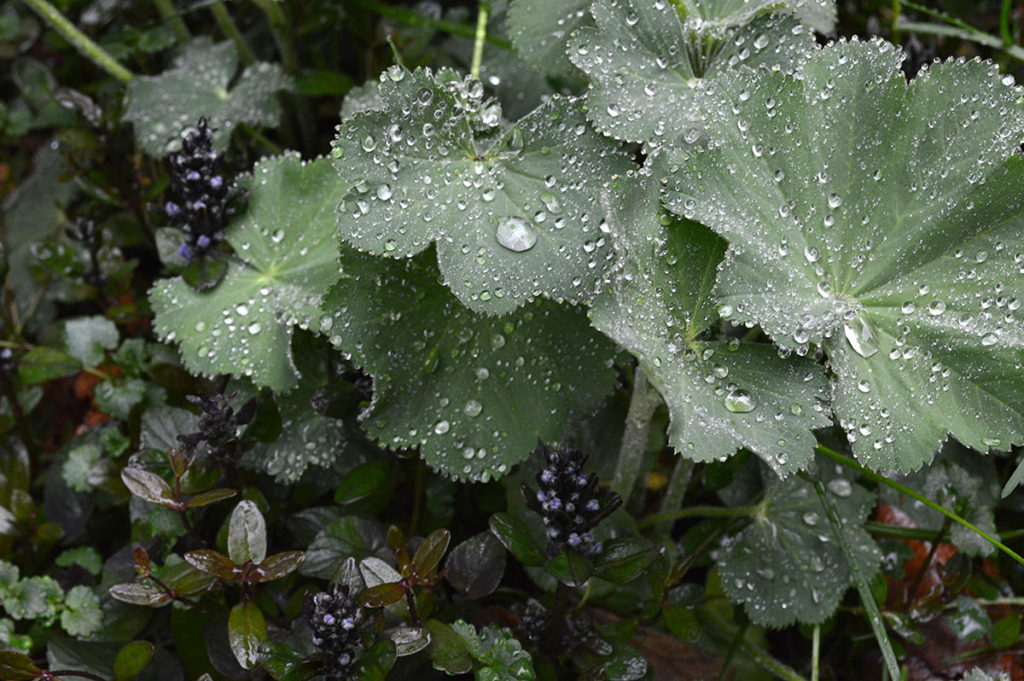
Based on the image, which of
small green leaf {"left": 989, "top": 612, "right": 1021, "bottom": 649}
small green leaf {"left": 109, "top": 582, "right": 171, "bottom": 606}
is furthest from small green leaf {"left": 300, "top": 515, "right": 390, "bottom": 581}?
small green leaf {"left": 989, "top": 612, "right": 1021, "bottom": 649}

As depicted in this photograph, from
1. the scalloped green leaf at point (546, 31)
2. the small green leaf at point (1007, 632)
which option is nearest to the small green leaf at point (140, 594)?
the scalloped green leaf at point (546, 31)

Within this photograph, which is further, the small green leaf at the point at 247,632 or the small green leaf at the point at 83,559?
the small green leaf at the point at 83,559

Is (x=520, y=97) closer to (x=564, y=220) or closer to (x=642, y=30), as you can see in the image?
(x=642, y=30)

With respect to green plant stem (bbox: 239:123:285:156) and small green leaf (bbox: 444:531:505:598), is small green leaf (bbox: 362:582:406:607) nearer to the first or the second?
small green leaf (bbox: 444:531:505:598)

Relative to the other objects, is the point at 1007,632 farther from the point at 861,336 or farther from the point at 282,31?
the point at 282,31

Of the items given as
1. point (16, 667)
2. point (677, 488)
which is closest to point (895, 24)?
point (677, 488)

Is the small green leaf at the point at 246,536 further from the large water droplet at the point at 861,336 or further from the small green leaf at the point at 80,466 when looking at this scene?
the large water droplet at the point at 861,336

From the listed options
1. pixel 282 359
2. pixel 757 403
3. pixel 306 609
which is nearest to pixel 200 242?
pixel 282 359
